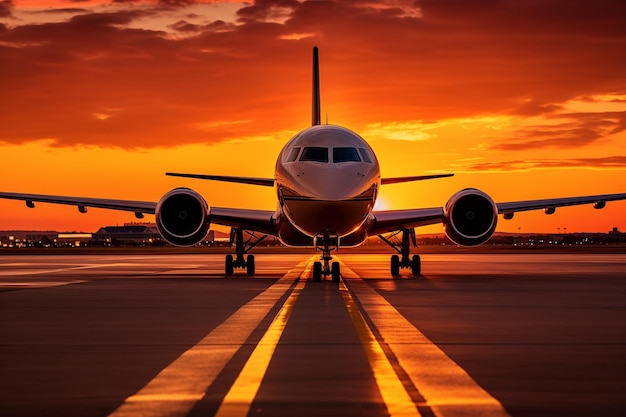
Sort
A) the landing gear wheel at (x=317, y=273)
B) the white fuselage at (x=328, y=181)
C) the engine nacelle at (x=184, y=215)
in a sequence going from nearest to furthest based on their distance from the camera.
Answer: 1. the white fuselage at (x=328, y=181)
2. the landing gear wheel at (x=317, y=273)
3. the engine nacelle at (x=184, y=215)

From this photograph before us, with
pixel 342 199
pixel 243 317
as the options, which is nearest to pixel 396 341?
pixel 243 317

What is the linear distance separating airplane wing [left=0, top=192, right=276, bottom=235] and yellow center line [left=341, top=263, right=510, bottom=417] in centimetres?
1829

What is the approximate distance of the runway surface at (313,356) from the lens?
311 inches

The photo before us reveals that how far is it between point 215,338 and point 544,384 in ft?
16.4

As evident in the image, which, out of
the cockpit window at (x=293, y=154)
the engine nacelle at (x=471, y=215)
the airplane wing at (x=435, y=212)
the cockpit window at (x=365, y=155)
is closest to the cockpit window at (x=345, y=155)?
the cockpit window at (x=365, y=155)

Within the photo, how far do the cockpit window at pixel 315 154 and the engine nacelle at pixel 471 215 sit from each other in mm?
6323

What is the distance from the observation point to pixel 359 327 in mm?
14133

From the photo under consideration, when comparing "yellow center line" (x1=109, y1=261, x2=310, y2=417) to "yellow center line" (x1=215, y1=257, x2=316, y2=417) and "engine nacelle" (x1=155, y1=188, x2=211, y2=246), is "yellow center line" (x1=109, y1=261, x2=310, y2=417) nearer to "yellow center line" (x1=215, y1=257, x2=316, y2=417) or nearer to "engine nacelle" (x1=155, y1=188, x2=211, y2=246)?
"yellow center line" (x1=215, y1=257, x2=316, y2=417)

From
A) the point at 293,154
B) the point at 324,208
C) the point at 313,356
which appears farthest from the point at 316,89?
the point at 313,356

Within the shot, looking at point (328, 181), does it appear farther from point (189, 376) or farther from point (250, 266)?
point (189, 376)

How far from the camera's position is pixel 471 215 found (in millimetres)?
32969

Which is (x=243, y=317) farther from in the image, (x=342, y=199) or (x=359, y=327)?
(x=342, y=199)

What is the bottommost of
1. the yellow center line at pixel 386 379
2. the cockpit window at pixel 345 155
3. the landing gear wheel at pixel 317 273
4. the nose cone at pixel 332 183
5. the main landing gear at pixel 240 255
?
the yellow center line at pixel 386 379

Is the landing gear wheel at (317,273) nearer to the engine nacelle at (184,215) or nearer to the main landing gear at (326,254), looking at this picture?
the main landing gear at (326,254)
